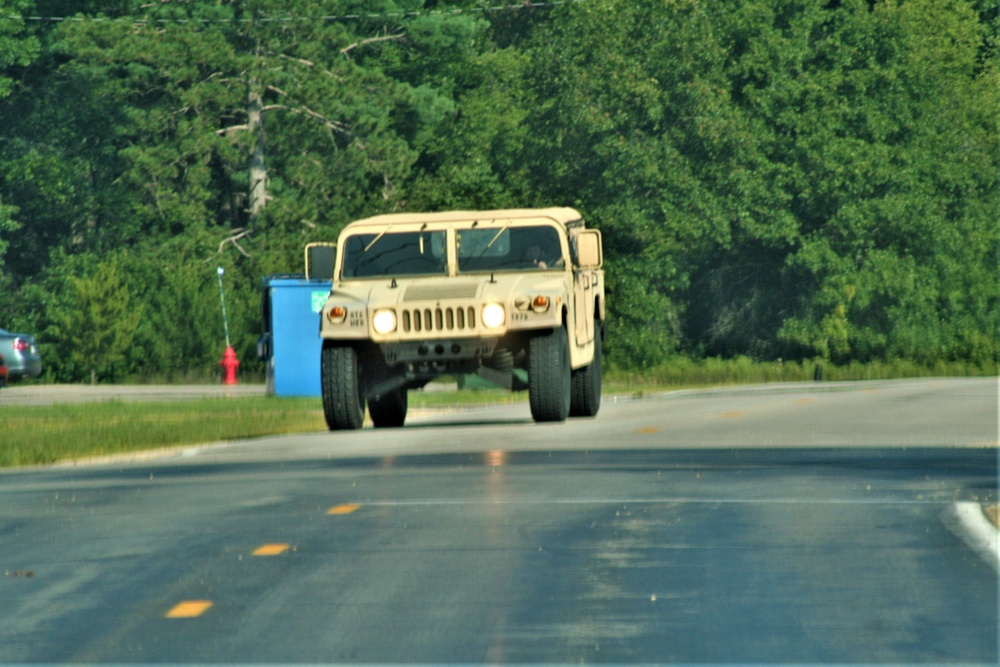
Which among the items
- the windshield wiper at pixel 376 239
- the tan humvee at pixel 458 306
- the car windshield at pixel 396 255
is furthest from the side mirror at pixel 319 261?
the windshield wiper at pixel 376 239

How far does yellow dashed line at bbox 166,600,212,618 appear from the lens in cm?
866

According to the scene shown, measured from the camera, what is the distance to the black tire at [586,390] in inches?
920

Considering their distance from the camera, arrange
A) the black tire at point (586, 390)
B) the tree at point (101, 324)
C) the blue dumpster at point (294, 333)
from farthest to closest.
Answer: the tree at point (101, 324)
the blue dumpster at point (294, 333)
the black tire at point (586, 390)

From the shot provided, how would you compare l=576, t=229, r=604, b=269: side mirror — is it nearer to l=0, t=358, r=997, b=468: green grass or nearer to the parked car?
l=0, t=358, r=997, b=468: green grass

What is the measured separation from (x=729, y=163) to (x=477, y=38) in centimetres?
1357

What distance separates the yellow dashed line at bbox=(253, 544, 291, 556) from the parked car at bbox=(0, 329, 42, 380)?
1138 inches

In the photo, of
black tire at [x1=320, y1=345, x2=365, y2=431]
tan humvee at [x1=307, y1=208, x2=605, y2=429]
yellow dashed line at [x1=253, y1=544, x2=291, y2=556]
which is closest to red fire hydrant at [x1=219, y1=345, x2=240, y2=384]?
tan humvee at [x1=307, y1=208, x2=605, y2=429]

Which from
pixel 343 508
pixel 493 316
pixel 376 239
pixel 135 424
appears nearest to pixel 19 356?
pixel 135 424

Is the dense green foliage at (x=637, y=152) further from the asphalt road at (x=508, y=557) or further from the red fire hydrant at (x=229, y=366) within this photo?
the asphalt road at (x=508, y=557)

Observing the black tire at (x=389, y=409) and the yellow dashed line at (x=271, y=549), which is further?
the black tire at (x=389, y=409)

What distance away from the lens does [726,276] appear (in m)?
64.5

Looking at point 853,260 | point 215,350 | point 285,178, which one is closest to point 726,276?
point 853,260

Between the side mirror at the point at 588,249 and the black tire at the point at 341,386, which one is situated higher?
the side mirror at the point at 588,249

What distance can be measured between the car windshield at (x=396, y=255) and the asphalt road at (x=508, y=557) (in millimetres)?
3584
